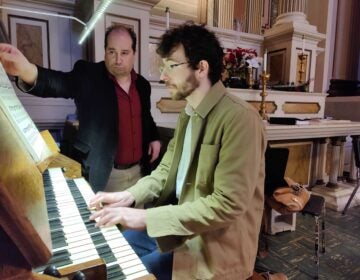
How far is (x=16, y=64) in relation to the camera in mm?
1298

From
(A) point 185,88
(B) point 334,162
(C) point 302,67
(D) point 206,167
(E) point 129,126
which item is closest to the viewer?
(D) point 206,167

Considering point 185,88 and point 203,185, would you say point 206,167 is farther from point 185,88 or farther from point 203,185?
point 185,88

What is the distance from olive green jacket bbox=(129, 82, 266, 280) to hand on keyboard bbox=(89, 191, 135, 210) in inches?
1.8

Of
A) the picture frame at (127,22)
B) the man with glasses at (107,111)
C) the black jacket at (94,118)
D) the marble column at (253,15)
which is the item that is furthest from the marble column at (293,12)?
the black jacket at (94,118)

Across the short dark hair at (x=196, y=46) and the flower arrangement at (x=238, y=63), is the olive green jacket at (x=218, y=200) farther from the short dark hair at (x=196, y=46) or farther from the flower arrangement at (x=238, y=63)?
the flower arrangement at (x=238, y=63)

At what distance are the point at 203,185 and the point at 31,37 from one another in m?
2.51

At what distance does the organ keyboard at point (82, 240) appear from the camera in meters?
0.65

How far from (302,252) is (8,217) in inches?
104

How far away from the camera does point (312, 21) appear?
18.9 ft

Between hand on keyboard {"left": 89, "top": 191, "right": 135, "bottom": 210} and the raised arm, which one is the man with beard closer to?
hand on keyboard {"left": 89, "top": 191, "right": 135, "bottom": 210}

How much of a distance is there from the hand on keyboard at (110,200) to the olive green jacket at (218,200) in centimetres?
5

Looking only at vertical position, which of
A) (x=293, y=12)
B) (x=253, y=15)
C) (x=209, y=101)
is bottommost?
(x=209, y=101)

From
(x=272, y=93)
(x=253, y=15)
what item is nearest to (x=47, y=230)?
(x=272, y=93)

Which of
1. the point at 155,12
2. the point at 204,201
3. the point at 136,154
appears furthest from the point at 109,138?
the point at 155,12
